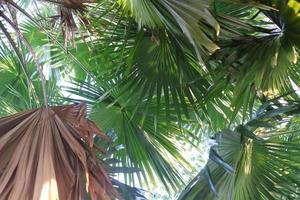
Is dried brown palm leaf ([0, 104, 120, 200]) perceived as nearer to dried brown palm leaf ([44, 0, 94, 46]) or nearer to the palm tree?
the palm tree

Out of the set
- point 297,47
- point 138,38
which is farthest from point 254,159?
point 138,38

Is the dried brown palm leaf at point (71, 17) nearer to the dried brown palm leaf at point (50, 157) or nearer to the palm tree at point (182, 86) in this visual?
the palm tree at point (182, 86)

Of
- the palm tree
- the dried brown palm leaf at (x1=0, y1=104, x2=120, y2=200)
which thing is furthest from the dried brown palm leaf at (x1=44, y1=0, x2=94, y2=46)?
the dried brown palm leaf at (x1=0, y1=104, x2=120, y2=200)

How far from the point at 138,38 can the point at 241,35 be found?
1.17 feet

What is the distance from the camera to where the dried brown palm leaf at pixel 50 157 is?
1079 mm

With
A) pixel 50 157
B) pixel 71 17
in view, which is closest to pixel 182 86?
pixel 71 17

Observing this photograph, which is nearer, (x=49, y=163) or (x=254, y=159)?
(x=49, y=163)

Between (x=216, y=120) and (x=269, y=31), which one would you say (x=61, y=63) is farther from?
(x=269, y=31)

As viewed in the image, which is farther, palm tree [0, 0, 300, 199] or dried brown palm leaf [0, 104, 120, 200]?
palm tree [0, 0, 300, 199]

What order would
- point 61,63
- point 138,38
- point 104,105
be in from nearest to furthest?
point 138,38 < point 104,105 < point 61,63

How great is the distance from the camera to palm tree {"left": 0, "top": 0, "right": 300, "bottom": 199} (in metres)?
1.44

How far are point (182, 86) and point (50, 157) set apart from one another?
755mm

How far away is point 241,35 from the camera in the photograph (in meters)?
1.58

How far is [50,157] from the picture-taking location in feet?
3.76
